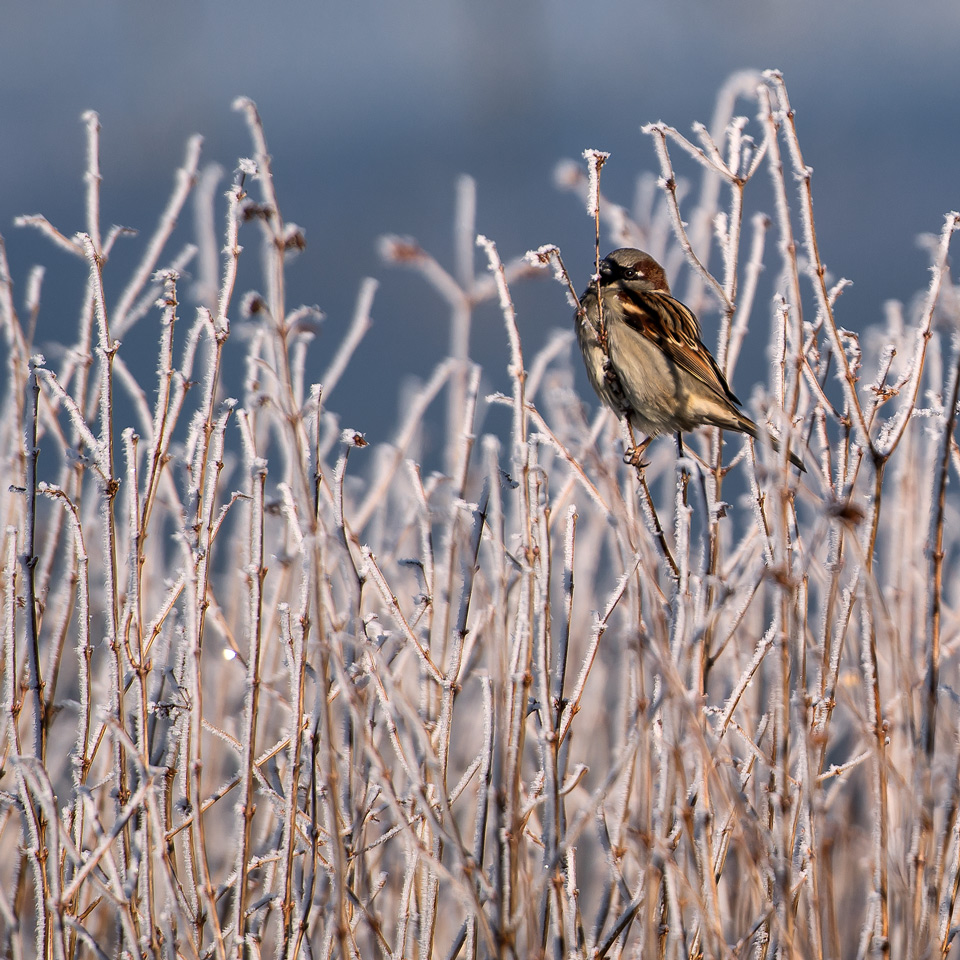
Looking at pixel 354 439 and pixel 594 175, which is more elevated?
pixel 594 175

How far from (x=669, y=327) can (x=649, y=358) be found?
5.8 inches

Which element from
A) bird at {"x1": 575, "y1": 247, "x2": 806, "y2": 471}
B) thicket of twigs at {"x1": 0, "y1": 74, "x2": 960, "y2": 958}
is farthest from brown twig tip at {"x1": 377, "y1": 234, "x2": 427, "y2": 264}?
bird at {"x1": 575, "y1": 247, "x2": 806, "y2": 471}

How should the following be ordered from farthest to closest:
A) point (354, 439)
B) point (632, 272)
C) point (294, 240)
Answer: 1. point (632, 272)
2. point (354, 439)
3. point (294, 240)

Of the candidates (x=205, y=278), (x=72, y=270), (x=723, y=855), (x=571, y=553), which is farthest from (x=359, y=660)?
(x=72, y=270)

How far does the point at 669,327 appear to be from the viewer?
3.48 metres

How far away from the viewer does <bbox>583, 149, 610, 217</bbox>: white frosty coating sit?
2039 millimetres

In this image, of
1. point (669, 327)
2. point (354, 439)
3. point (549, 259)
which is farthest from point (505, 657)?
point (669, 327)

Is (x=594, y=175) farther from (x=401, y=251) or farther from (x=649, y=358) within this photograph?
(x=649, y=358)

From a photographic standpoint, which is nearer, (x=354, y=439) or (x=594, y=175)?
(x=354, y=439)

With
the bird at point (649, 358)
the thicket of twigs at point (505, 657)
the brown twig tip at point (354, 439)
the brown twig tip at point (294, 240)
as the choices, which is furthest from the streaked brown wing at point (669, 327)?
the brown twig tip at point (294, 240)

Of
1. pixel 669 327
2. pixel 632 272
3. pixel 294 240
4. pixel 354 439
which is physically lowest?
pixel 354 439

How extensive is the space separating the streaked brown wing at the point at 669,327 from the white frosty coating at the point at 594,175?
1.32 m

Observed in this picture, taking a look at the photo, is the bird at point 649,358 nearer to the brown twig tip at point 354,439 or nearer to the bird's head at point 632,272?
the bird's head at point 632,272

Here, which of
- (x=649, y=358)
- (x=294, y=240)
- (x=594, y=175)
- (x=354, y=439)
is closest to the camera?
(x=294, y=240)
